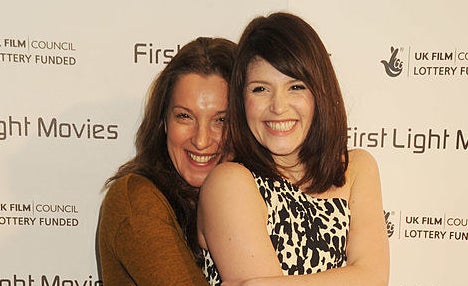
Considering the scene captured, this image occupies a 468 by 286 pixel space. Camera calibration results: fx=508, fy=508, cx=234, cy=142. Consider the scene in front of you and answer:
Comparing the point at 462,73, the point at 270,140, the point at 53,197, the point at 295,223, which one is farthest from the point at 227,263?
the point at 462,73

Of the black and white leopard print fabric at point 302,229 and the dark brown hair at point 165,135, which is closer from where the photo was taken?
the black and white leopard print fabric at point 302,229

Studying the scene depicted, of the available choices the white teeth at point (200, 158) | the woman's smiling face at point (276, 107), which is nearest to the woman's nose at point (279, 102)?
the woman's smiling face at point (276, 107)

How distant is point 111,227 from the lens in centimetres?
150

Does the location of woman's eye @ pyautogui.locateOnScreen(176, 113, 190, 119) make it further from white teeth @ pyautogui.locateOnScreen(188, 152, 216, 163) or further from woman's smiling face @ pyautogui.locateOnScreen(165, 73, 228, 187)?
white teeth @ pyautogui.locateOnScreen(188, 152, 216, 163)

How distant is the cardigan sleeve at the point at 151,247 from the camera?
140 centimetres

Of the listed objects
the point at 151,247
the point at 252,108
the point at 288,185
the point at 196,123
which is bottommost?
the point at 151,247

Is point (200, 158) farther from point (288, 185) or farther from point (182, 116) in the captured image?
point (288, 185)

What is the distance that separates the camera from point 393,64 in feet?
7.18

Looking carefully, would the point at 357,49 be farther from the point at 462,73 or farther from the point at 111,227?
the point at 111,227

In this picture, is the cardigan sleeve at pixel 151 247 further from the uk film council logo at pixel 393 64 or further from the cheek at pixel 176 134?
the uk film council logo at pixel 393 64

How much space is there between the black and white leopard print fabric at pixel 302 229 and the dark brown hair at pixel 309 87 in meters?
0.06

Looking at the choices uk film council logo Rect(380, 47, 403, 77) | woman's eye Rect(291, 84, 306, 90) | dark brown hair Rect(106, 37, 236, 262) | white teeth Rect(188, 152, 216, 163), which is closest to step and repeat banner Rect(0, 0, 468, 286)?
uk film council logo Rect(380, 47, 403, 77)

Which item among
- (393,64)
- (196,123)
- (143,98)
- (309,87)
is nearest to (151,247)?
(196,123)

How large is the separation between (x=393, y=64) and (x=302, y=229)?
1073 millimetres
